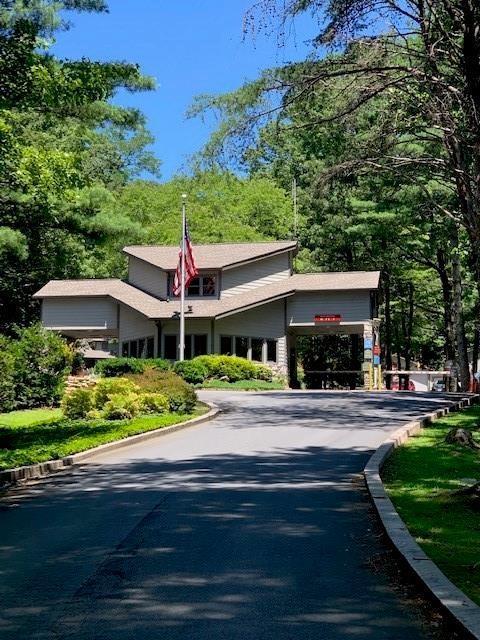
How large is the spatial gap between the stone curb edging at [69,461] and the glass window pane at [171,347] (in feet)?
76.5

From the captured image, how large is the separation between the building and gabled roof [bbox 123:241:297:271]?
58 millimetres

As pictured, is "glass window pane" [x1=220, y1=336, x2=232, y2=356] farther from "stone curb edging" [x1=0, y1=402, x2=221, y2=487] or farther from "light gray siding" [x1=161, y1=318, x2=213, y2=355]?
"stone curb edging" [x1=0, y1=402, x2=221, y2=487]

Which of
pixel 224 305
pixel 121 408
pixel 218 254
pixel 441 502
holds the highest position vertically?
pixel 218 254

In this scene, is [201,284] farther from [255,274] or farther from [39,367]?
[39,367]

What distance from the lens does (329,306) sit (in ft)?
139

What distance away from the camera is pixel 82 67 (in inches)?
606

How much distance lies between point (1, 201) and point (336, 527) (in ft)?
78.5

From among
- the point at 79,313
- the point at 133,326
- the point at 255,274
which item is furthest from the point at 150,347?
the point at 255,274

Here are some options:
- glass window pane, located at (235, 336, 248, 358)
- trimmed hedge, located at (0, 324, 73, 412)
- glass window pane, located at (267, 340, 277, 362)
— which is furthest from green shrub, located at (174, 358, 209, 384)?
trimmed hedge, located at (0, 324, 73, 412)

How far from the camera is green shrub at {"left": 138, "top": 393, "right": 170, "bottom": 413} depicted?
2205 cm

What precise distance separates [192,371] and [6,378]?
44.8 ft

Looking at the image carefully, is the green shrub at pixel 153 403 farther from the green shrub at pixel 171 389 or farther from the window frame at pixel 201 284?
the window frame at pixel 201 284

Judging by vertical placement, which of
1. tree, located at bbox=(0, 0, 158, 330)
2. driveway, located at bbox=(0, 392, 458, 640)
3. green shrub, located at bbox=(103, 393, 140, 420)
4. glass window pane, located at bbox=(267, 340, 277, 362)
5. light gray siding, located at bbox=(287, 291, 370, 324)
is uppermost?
tree, located at bbox=(0, 0, 158, 330)

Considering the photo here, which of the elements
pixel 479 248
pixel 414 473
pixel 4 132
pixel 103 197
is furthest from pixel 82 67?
pixel 103 197
